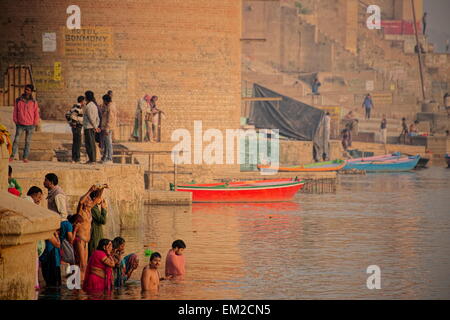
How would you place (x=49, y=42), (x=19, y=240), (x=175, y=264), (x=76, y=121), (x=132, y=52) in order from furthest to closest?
(x=132, y=52) < (x=49, y=42) < (x=76, y=121) < (x=175, y=264) < (x=19, y=240)

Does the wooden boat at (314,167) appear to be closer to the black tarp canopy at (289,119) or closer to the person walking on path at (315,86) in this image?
the black tarp canopy at (289,119)

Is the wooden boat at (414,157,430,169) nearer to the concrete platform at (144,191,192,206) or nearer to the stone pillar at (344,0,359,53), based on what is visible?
the stone pillar at (344,0,359,53)

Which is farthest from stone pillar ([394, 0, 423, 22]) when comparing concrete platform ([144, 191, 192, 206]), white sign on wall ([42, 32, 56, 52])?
concrete platform ([144, 191, 192, 206])

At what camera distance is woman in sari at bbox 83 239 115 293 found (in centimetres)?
1358

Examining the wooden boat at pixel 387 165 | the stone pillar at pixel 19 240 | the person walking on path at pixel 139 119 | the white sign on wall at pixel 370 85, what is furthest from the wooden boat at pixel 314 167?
the stone pillar at pixel 19 240

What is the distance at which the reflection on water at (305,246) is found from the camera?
15578mm

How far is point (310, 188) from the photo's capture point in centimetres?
3397

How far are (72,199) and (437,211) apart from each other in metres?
13.8

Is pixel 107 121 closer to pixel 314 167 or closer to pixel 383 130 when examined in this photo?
pixel 314 167

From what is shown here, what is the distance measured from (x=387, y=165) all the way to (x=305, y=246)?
26640mm

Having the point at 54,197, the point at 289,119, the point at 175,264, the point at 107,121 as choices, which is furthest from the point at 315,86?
the point at 54,197

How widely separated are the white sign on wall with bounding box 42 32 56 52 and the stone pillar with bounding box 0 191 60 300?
71.5 ft

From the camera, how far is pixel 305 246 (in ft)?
68.3
